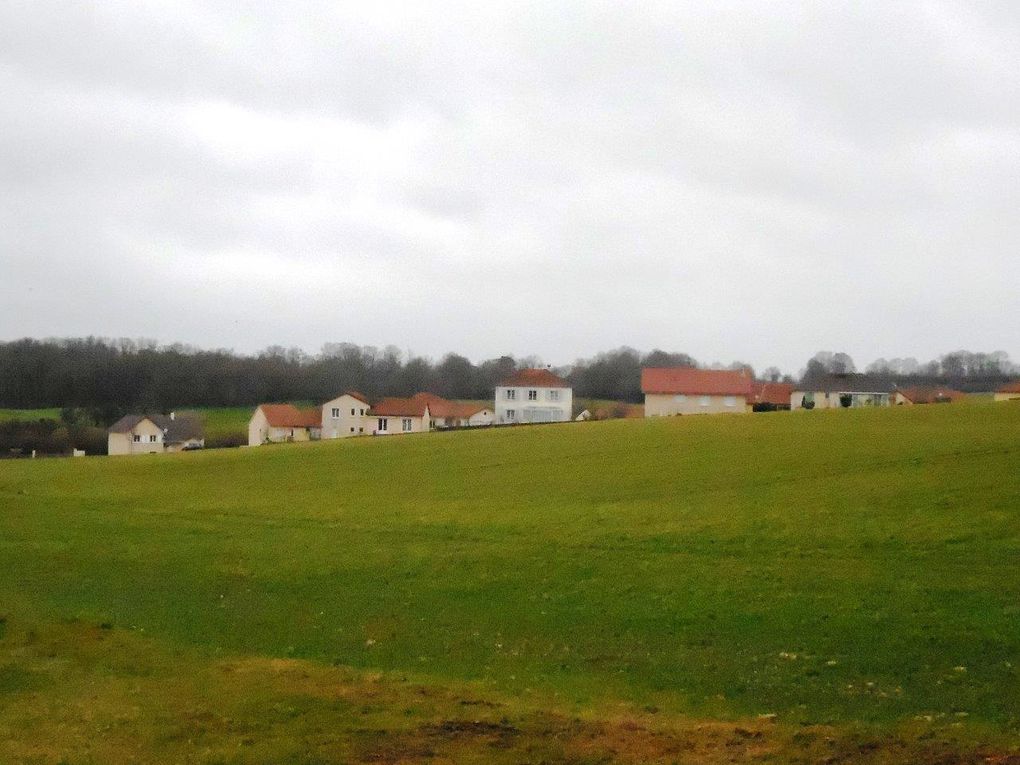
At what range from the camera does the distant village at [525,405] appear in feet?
306

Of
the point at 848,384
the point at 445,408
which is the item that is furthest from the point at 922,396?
the point at 445,408

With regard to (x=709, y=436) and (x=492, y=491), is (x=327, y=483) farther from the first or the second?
(x=709, y=436)

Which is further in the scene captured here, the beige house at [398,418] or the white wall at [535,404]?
the beige house at [398,418]

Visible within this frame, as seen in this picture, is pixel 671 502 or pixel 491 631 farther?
pixel 671 502

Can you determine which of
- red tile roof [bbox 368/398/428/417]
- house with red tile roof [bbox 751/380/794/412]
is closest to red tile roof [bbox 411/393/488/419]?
red tile roof [bbox 368/398/428/417]

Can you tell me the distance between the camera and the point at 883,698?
1306 centimetres

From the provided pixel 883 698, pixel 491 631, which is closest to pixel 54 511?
pixel 491 631

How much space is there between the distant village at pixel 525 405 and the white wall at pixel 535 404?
10 centimetres

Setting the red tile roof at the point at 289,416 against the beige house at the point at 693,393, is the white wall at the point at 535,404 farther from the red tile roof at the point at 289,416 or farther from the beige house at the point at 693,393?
the red tile roof at the point at 289,416

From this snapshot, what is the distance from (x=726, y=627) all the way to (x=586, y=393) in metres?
120

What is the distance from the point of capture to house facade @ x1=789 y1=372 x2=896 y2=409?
9894cm

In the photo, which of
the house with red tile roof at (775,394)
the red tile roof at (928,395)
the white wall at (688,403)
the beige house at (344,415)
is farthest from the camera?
the beige house at (344,415)

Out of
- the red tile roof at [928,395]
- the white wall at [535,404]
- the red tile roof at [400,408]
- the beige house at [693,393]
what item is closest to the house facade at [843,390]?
the red tile roof at [928,395]

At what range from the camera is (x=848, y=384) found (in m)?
102
